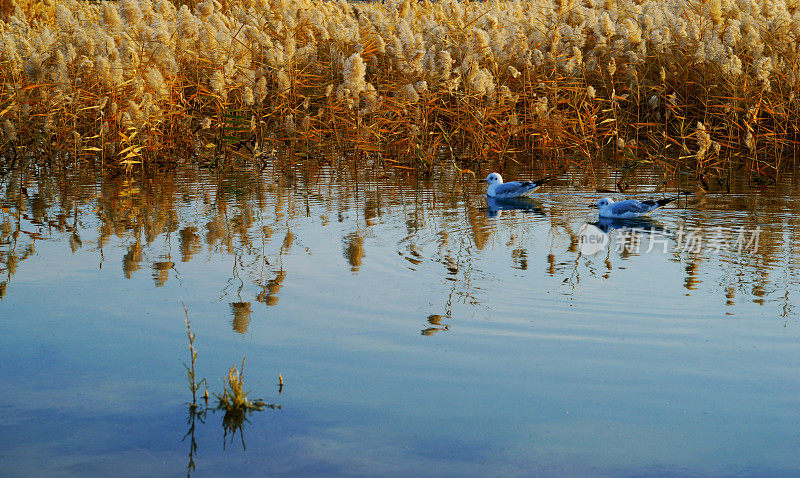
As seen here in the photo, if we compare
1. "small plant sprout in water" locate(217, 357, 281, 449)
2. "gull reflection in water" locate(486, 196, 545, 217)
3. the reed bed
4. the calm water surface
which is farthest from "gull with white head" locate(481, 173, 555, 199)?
"small plant sprout in water" locate(217, 357, 281, 449)

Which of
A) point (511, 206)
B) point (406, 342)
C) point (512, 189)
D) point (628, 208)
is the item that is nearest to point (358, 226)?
point (511, 206)

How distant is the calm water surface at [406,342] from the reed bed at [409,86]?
9.01 ft

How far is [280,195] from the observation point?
9.52m

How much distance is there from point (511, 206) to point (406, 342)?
4580 mm

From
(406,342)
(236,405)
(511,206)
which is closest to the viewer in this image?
(236,405)

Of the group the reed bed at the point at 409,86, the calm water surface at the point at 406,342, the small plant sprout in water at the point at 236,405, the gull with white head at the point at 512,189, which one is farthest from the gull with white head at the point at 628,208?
the small plant sprout in water at the point at 236,405

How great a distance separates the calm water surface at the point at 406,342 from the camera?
11.0ft

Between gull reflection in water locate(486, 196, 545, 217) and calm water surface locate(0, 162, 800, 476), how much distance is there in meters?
0.44

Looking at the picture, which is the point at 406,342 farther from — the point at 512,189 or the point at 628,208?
the point at 512,189

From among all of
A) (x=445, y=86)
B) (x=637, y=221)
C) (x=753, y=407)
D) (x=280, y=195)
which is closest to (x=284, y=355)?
(x=753, y=407)

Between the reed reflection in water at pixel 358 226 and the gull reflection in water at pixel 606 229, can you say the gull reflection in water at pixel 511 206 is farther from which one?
the gull reflection in water at pixel 606 229

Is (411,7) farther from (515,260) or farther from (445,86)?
(515,260)

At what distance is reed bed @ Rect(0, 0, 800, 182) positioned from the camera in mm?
10633

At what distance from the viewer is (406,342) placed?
4500mm
